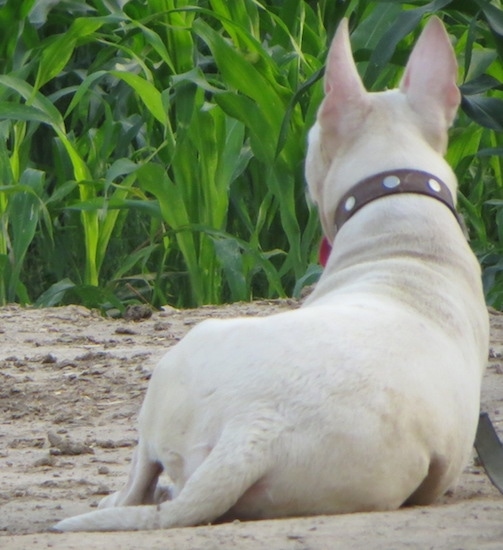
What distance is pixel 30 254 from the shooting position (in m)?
6.75

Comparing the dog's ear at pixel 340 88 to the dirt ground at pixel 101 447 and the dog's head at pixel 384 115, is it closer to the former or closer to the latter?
the dog's head at pixel 384 115

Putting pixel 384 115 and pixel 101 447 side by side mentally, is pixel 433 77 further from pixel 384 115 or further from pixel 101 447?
pixel 101 447

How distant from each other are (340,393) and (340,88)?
2.91 ft

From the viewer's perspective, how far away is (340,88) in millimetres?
2875

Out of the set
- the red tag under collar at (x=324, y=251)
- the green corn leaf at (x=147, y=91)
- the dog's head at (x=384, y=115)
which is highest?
the dog's head at (x=384, y=115)

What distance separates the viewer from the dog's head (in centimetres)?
284

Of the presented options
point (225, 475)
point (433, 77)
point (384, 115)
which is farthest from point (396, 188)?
point (225, 475)

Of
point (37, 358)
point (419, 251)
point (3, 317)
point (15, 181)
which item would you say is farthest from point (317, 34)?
point (419, 251)

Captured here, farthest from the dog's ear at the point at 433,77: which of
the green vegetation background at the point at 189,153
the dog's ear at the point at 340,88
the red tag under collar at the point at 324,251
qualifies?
the green vegetation background at the point at 189,153

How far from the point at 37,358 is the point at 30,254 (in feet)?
8.03

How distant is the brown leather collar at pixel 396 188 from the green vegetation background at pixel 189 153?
1795 millimetres

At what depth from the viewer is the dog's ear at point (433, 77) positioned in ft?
9.53

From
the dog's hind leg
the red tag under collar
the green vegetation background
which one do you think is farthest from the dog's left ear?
the green vegetation background

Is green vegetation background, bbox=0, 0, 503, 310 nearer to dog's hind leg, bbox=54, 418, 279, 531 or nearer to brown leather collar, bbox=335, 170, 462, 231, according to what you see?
brown leather collar, bbox=335, 170, 462, 231
